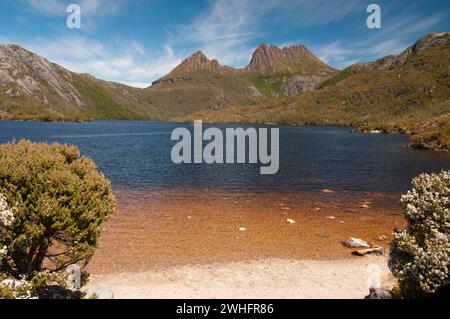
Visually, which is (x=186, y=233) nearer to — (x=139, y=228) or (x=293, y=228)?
(x=139, y=228)

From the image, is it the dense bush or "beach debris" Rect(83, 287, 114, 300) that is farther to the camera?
"beach debris" Rect(83, 287, 114, 300)

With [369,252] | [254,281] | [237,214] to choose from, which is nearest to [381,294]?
[254,281]

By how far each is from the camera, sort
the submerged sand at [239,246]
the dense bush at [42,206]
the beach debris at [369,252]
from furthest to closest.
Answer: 1. the beach debris at [369,252]
2. the submerged sand at [239,246]
3. the dense bush at [42,206]

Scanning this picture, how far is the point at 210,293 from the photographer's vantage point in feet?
55.1

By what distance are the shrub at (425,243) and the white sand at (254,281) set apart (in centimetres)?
226

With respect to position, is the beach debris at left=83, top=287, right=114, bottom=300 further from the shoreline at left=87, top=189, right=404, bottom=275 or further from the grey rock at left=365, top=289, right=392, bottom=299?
the grey rock at left=365, top=289, right=392, bottom=299

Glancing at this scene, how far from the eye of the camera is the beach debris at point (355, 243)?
24.9 m

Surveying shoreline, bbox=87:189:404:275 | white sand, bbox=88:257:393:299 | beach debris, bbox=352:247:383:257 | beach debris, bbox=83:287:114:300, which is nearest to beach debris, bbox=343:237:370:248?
shoreline, bbox=87:189:404:275

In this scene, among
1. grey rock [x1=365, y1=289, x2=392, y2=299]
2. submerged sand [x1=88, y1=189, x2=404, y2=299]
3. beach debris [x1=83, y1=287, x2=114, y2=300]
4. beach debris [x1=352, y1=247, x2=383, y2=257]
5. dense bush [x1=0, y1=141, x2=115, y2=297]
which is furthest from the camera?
beach debris [x1=352, y1=247, x2=383, y2=257]

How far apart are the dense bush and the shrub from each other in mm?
12717

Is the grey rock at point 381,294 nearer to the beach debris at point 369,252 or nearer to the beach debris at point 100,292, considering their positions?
the beach debris at point 369,252

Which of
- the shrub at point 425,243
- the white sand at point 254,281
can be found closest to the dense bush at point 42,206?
the white sand at point 254,281

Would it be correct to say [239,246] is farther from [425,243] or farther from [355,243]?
[425,243]

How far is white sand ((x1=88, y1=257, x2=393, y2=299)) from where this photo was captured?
16723mm
